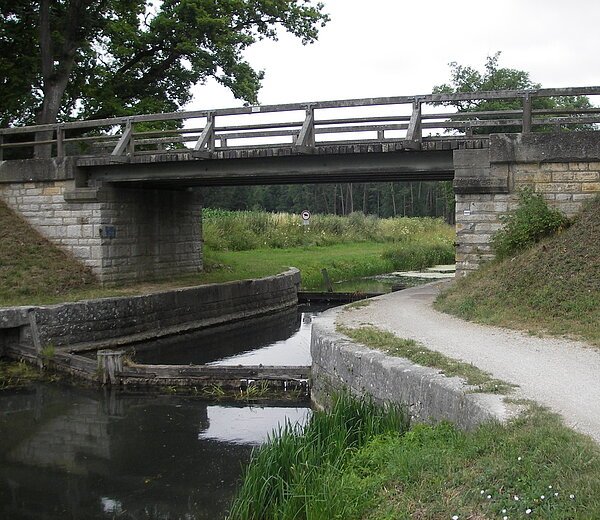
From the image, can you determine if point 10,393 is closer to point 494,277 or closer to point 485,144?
point 494,277

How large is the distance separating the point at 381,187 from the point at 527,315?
91140 mm

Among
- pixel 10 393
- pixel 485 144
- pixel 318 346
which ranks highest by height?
pixel 485 144

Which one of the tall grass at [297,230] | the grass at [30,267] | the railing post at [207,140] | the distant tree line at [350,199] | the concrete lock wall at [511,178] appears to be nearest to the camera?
the concrete lock wall at [511,178]

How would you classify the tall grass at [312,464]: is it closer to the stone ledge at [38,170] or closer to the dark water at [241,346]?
the dark water at [241,346]

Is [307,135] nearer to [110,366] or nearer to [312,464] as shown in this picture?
[110,366]

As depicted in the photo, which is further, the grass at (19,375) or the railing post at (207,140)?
the railing post at (207,140)

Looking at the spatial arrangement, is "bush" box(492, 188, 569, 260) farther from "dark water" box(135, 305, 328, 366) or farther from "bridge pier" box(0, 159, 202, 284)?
"bridge pier" box(0, 159, 202, 284)

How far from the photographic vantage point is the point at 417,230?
49.6m

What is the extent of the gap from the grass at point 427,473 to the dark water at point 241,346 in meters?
8.48

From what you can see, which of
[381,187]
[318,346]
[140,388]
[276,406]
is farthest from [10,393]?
[381,187]

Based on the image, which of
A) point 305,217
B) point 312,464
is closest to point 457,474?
point 312,464

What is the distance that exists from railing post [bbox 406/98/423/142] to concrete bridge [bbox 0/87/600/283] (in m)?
0.02

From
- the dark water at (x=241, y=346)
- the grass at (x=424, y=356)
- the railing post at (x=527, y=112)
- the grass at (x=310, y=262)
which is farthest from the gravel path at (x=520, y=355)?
the grass at (x=310, y=262)

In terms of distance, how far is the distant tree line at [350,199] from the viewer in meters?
92.6
